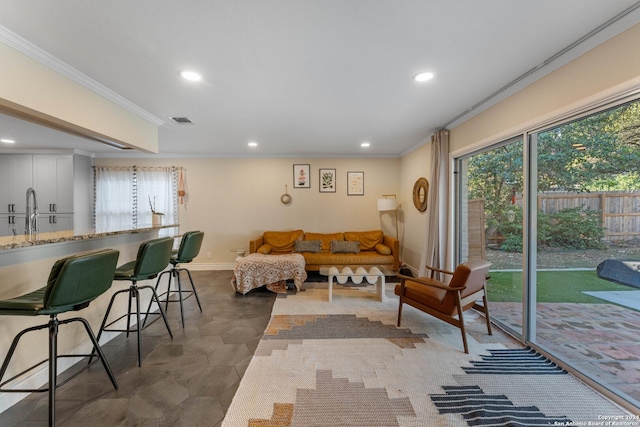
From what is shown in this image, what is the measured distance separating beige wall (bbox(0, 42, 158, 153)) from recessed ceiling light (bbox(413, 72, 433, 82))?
3.08 metres

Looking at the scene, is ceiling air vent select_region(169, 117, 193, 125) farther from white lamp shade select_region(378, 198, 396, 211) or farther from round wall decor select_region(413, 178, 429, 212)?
round wall decor select_region(413, 178, 429, 212)

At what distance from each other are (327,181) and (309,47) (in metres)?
3.69

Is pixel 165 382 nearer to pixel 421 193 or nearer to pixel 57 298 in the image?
pixel 57 298

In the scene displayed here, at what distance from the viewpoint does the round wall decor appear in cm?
412

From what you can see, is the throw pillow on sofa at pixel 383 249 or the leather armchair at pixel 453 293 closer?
the leather armchair at pixel 453 293

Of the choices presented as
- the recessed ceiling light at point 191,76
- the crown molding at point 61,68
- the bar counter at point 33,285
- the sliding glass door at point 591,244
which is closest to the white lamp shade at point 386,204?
the sliding glass door at point 591,244

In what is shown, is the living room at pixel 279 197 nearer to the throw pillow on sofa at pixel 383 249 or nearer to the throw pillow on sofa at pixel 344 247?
the throw pillow on sofa at pixel 383 249

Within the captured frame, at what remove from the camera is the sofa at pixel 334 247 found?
452 cm

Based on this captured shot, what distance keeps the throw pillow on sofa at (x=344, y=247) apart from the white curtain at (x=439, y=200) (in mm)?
1466

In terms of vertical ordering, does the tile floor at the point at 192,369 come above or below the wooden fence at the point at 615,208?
below

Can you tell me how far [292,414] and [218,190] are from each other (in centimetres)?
466

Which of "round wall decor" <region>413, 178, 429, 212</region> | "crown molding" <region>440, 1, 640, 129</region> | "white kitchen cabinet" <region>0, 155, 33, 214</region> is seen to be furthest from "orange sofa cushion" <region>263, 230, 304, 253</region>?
"white kitchen cabinet" <region>0, 155, 33, 214</region>

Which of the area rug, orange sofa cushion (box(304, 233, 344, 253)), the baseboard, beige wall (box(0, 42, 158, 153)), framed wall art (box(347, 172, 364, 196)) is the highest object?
beige wall (box(0, 42, 158, 153))

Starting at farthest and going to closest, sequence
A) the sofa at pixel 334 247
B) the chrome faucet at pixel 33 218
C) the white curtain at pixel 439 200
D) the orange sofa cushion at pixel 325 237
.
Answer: the orange sofa cushion at pixel 325 237 → the sofa at pixel 334 247 → the white curtain at pixel 439 200 → the chrome faucet at pixel 33 218
